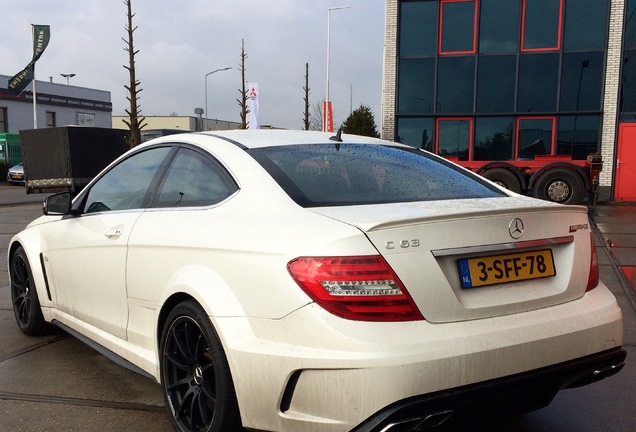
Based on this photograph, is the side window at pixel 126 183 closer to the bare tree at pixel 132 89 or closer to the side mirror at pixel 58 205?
the side mirror at pixel 58 205

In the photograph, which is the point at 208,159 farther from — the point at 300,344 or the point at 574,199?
the point at 574,199

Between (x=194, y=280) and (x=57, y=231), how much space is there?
6.10ft

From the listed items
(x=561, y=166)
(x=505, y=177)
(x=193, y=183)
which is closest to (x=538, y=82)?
(x=561, y=166)

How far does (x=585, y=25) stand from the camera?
54.2 feet

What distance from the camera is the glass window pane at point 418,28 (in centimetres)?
1766

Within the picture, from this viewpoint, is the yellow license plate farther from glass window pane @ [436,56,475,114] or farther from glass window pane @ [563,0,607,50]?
glass window pane @ [563,0,607,50]

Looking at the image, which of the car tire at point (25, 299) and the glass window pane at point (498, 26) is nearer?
the car tire at point (25, 299)

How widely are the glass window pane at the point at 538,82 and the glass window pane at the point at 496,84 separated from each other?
0.26m

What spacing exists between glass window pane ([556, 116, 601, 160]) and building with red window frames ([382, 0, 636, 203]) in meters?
0.03

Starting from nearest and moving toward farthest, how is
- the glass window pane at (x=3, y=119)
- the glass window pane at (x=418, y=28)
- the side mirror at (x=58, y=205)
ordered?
the side mirror at (x=58, y=205), the glass window pane at (x=418, y=28), the glass window pane at (x=3, y=119)

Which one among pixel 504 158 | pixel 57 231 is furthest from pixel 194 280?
pixel 504 158

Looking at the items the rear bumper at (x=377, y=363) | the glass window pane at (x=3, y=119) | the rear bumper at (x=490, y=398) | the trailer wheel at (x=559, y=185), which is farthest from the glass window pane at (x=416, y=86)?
the glass window pane at (x=3, y=119)

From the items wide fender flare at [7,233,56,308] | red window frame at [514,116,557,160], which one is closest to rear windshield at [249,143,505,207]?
wide fender flare at [7,233,56,308]

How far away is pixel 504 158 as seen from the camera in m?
16.9
